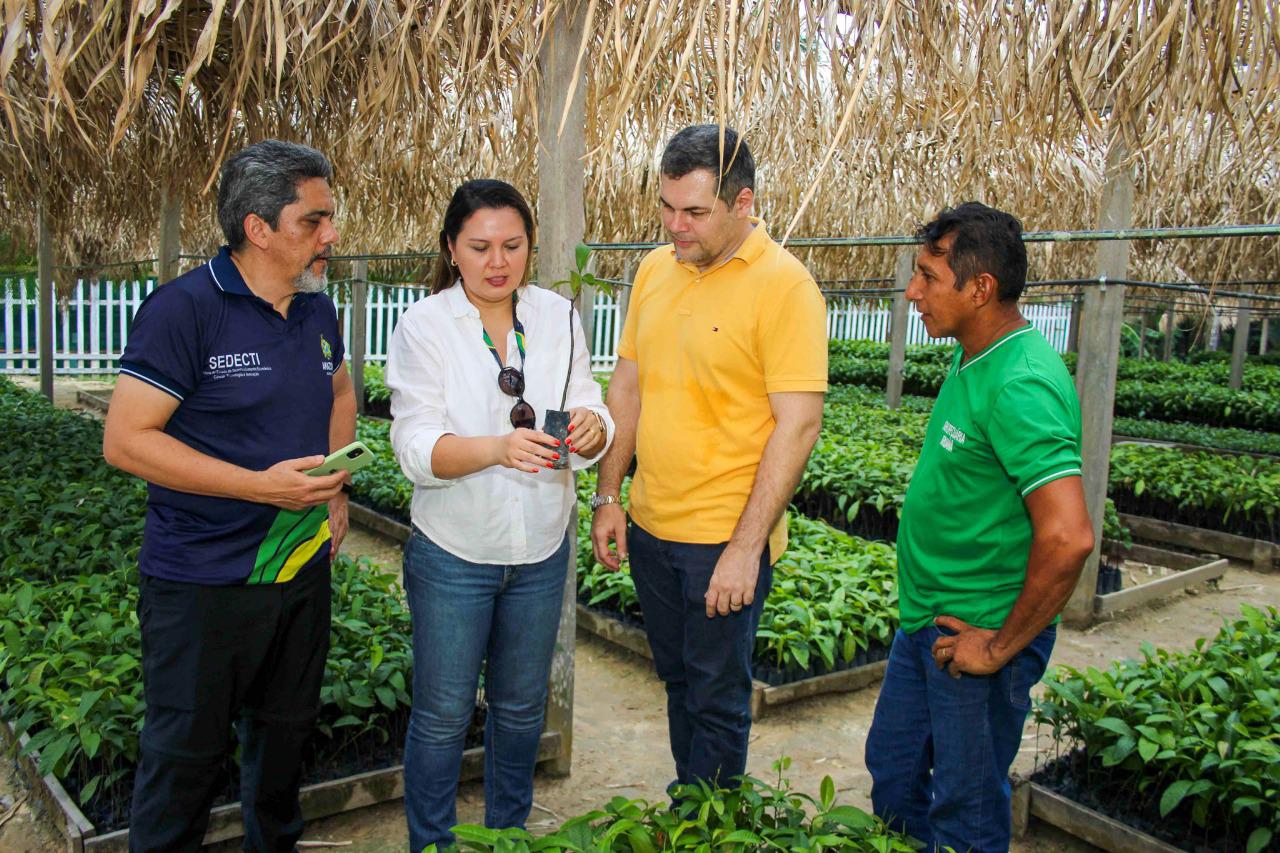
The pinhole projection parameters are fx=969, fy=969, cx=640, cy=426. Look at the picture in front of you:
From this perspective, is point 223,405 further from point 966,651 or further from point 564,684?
point 966,651

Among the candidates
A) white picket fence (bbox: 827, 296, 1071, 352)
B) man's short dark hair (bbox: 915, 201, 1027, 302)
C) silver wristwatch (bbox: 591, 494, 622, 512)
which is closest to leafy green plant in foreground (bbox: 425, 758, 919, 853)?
silver wristwatch (bbox: 591, 494, 622, 512)

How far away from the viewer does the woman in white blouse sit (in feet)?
8.07

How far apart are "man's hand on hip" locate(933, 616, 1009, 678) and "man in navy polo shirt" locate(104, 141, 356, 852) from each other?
1533 millimetres

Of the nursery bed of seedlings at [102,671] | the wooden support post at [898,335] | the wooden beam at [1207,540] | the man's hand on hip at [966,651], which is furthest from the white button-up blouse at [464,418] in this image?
the wooden support post at [898,335]

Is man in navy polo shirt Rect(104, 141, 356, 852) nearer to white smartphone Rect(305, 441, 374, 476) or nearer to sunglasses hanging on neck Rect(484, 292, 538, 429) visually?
white smartphone Rect(305, 441, 374, 476)

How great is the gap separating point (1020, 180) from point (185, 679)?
9.82 meters

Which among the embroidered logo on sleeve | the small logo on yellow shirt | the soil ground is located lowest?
the soil ground

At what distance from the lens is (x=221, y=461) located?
7.62ft

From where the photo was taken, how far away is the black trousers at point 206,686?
7.79 ft

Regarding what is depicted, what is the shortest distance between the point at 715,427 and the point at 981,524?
75cm

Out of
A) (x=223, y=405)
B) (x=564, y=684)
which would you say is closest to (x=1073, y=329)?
(x=564, y=684)

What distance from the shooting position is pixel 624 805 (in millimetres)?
2447

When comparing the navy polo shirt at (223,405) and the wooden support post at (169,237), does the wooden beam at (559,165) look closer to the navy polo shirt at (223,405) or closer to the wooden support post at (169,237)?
the navy polo shirt at (223,405)

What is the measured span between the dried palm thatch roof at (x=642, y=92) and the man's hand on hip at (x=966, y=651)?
1075 millimetres
